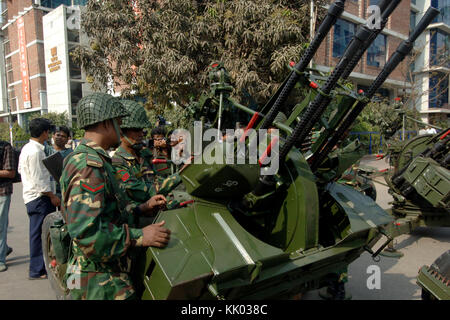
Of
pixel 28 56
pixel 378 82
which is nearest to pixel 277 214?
pixel 378 82

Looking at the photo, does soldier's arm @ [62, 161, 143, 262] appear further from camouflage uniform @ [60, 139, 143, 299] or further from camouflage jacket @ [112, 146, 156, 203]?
camouflage jacket @ [112, 146, 156, 203]

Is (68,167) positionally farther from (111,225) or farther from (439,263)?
(439,263)

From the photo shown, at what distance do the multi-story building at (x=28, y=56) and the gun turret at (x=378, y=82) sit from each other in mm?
Answer: 25928

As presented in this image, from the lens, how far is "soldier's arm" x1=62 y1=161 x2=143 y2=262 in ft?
6.09

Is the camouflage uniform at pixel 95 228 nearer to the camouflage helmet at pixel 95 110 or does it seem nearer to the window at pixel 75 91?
the camouflage helmet at pixel 95 110

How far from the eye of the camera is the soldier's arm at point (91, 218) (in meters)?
1.86

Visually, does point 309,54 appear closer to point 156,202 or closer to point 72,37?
point 156,202

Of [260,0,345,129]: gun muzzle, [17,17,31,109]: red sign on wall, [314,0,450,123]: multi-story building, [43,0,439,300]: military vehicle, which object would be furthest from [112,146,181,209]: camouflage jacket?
[17,17,31,109]: red sign on wall

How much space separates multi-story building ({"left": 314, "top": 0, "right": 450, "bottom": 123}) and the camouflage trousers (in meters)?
14.7

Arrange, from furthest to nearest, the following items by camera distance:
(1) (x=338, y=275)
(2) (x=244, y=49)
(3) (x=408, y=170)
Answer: (2) (x=244, y=49), (3) (x=408, y=170), (1) (x=338, y=275)

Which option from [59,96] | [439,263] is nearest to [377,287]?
[439,263]

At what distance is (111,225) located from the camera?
1960 mm

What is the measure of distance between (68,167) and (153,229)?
2.05 feet

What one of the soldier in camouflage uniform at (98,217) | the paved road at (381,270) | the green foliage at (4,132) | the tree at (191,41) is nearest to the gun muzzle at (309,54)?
the soldier in camouflage uniform at (98,217)
